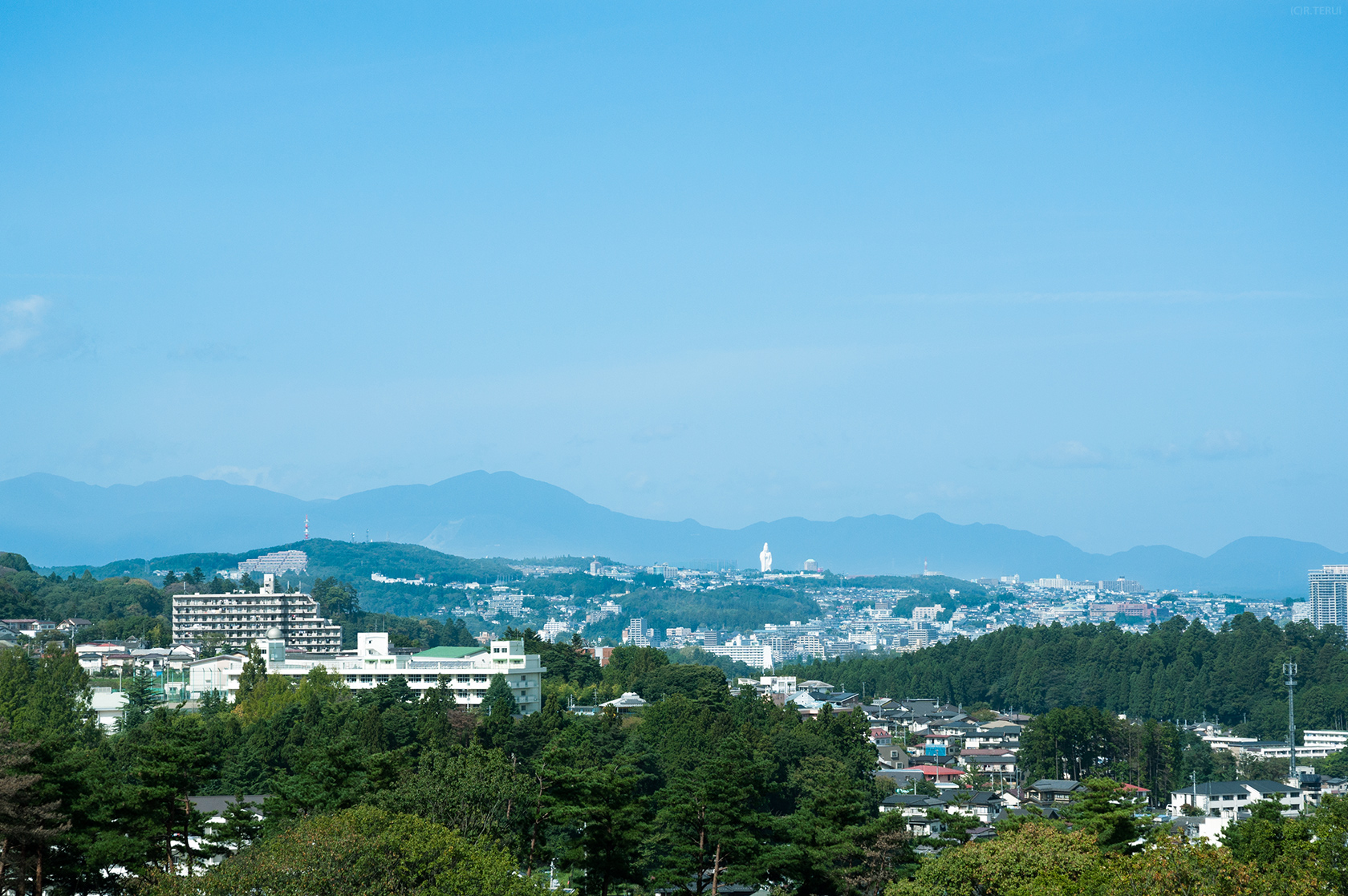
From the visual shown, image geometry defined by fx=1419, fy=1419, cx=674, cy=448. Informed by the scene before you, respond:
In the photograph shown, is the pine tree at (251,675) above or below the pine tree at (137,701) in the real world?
above

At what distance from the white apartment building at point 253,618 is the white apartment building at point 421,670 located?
1781cm

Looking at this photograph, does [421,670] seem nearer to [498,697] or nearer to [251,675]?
[498,697]

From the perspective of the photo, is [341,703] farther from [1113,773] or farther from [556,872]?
[1113,773]

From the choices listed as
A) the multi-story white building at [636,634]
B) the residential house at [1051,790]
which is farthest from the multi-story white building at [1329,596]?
the residential house at [1051,790]

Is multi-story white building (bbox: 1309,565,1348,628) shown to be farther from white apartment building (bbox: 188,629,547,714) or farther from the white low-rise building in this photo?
the white low-rise building

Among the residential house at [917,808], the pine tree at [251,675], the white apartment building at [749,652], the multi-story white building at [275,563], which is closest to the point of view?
the residential house at [917,808]

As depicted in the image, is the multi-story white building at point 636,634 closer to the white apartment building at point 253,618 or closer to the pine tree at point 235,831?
the white apartment building at point 253,618

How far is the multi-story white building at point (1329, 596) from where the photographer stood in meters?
181

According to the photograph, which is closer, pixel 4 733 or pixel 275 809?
pixel 4 733

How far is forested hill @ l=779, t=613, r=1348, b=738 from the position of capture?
76625mm

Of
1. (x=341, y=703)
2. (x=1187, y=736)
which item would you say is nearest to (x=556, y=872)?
(x=341, y=703)

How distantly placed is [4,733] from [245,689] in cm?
2711

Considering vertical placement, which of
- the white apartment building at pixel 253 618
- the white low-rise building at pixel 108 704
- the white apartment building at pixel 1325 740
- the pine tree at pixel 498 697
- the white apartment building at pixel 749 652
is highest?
the white apartment building at pixel 253 618

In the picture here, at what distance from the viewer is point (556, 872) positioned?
27.0 meters
